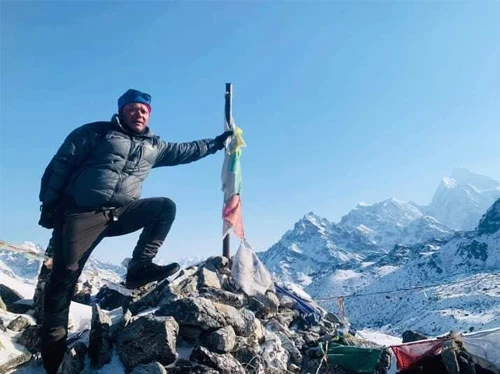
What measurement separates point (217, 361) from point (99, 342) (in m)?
2.06

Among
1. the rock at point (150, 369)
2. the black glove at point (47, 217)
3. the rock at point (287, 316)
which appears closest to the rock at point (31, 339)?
the rock at point (150, 369)

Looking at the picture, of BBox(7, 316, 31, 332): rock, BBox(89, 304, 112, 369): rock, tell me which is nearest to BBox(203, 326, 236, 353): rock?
BBox(89, 304, 112, 369): rock

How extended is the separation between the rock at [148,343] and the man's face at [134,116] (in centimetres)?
335

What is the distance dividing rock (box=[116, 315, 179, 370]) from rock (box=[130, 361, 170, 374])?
197mm

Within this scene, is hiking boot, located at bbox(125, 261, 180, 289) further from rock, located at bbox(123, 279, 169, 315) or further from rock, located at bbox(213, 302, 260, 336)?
rock, located at bbox(123, 279, 169, 315)

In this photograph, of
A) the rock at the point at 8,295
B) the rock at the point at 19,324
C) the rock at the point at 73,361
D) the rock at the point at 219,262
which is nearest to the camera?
the rock at the point at 73,361

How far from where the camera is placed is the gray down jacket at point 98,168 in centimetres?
613

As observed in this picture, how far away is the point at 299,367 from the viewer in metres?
8.42

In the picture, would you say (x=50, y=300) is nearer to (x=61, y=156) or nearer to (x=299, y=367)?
(x=61, y=156)

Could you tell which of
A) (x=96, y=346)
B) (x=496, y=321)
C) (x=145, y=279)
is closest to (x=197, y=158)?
(x=145, y=279)

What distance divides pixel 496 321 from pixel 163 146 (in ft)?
528

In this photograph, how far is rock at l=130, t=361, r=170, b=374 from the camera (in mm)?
6316

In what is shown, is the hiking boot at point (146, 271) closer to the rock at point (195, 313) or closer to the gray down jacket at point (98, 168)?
the rock at point (195, 313)

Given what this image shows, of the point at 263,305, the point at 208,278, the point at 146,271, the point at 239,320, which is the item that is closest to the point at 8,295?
the point at 208,278
